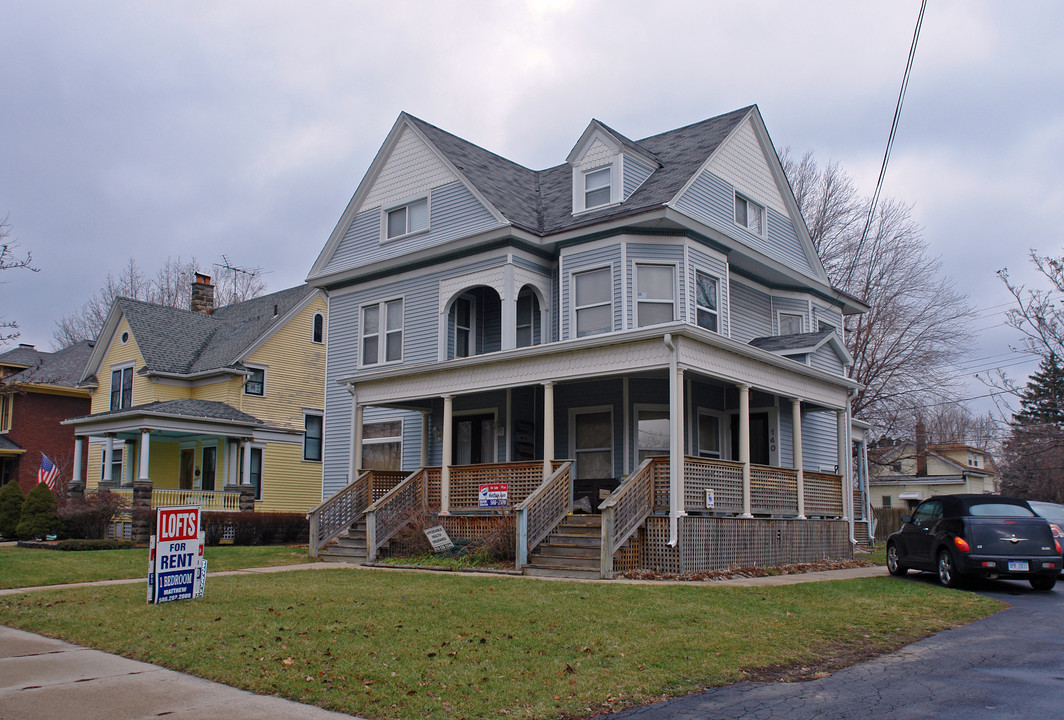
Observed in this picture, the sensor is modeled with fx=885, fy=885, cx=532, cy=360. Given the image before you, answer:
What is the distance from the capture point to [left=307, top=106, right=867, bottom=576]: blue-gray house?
1634 cm

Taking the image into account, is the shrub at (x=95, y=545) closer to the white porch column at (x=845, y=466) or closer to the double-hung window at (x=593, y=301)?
the double-hung window at (x=593, y=301)

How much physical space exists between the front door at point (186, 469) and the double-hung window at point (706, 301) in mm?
22057

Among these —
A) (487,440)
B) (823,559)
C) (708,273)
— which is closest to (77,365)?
(487,440)

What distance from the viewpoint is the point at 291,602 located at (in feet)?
37.4

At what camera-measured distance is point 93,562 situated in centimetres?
1792

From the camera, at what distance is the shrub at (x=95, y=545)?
71.5 feet

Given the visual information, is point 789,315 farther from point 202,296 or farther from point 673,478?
point 202,296

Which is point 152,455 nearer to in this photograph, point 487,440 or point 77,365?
point 77,365

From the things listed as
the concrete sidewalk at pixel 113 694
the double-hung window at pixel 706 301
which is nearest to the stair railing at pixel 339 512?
the double-hung window at pixel 706 301

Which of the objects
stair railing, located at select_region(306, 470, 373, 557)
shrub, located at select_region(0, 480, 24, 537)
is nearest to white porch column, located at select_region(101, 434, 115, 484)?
shrub, located at select_region(0, 480, 24, 537)

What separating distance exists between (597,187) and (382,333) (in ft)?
22.8

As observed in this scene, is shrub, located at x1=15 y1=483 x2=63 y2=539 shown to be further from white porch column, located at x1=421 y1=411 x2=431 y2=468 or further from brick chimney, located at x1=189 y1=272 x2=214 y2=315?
brick chimney, located at x1=189 y1=272 x2=214 y2=315

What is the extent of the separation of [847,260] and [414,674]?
1356 inches

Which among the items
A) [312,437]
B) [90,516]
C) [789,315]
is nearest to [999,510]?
[789,315]
